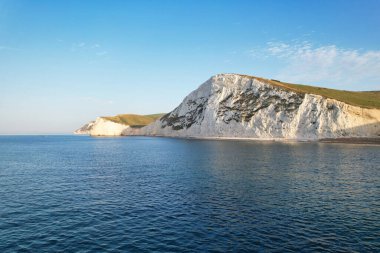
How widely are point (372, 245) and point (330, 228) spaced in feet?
12.8

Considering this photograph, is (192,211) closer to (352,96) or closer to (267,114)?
Answer: (267,114)

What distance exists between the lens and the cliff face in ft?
445

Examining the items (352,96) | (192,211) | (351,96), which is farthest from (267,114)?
(192,211)

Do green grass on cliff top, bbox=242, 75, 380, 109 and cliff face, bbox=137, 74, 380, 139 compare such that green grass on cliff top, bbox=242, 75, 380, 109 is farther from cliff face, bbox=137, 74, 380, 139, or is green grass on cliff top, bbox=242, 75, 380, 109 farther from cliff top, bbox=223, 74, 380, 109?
cliff face, bbox=137, 74, 380, 139

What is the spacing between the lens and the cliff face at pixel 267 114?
135625 mm

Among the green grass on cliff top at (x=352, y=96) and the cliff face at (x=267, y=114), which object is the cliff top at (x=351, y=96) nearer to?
the green grass on cliff top at (x=352, y=96)

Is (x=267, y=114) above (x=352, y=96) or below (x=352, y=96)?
below

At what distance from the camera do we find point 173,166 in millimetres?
62594

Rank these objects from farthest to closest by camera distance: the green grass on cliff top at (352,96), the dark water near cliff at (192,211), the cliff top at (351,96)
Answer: the cliff top at (351,96) → the green grass on cliff top at (352,96) → the dark water near cliff at (192,211)

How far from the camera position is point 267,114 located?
146 meters

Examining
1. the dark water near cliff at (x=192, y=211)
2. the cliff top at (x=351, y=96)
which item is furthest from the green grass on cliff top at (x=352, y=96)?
the dark water near cliff at (x=192, y=211)

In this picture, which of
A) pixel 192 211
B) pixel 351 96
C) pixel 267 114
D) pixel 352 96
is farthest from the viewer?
pixel 352 96

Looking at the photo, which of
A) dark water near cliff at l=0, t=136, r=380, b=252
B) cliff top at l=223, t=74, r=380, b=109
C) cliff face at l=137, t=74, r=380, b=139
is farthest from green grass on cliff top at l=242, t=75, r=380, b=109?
dark water near cliff at l=0, t=136, r=380, b=252

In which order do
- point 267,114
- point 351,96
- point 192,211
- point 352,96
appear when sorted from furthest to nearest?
point 352,96, point 351,96, point 267,114, point 192,211
